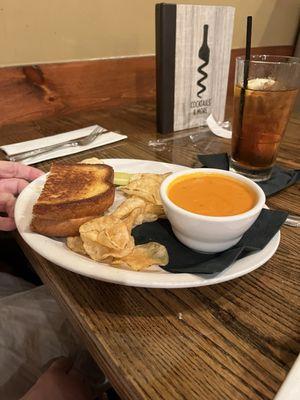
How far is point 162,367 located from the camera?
1.31 ft

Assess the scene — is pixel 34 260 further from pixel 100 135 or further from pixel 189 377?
pixel 100 135

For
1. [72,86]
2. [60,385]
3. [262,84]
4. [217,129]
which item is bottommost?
[60,385]

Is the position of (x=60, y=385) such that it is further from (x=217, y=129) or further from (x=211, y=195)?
(x=217, y=129)

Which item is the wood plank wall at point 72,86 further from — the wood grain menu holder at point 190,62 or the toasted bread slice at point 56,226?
the toasted bread slice at point 56,226

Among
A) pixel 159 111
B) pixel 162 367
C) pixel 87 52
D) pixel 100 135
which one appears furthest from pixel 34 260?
pixel 87 52

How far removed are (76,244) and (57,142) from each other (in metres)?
0.60

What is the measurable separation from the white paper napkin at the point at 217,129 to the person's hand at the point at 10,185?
69 centimetres

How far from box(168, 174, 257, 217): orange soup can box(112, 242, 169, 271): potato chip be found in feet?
0.26

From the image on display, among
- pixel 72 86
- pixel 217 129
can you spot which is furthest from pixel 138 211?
pixel 72 86

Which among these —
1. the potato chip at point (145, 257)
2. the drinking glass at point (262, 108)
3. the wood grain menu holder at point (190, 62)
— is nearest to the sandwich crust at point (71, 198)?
the potato chip at point (145, 257)

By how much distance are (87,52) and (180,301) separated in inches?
51.7

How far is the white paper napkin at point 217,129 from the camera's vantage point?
123cm

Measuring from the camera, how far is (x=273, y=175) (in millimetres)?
873

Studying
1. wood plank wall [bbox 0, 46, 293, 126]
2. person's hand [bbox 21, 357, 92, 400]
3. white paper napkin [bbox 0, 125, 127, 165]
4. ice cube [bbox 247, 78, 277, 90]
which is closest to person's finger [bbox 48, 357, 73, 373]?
person's hand [bbox 21, 357, 92, 400]
